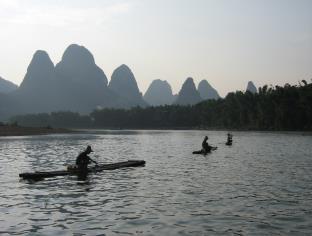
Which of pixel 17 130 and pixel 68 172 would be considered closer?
pixel 68 172

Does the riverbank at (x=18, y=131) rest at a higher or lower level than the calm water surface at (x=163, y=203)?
higher

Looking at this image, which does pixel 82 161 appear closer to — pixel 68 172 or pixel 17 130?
pixel 68 172

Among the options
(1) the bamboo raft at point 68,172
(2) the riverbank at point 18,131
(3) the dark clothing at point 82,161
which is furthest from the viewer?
(2) the riverbank at point 18,131

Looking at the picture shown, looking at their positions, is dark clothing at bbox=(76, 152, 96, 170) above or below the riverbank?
below

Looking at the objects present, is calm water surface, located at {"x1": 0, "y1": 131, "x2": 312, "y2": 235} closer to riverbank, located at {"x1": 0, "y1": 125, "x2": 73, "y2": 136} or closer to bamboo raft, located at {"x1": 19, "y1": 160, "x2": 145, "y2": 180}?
bamboo raft, located at {"x1": 19, "y1": 160, "x2": 145, "y2": 180}

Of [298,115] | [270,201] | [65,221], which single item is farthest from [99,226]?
[298,115]

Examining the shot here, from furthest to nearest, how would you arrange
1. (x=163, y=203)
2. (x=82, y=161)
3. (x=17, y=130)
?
(x=17, y=130)
(x=82, y=161)
(x=163, y=203)

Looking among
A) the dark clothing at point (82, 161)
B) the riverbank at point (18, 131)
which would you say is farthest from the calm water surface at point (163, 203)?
the riverbank at point (18, 131)

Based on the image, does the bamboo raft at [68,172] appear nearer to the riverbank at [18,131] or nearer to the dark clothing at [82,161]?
the dark clothing at [82,161]

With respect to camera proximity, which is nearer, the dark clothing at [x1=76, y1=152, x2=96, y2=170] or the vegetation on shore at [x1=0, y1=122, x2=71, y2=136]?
the dark clothing at [x1=76, y1=152, x2=96, y2=170]

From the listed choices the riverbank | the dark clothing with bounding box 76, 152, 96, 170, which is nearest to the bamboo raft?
the dark clothing with bounding box 76, 152, 96, 170

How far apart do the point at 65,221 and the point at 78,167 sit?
1453 cm

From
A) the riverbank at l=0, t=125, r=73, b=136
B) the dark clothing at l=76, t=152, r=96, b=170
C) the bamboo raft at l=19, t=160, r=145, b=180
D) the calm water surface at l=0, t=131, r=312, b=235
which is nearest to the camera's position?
the calm water surface at l=0, t=131, r=312, b=235

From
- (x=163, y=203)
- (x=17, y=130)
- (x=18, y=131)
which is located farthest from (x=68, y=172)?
(x=17, y=130)
